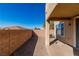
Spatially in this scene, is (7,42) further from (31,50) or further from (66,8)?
(66,8)

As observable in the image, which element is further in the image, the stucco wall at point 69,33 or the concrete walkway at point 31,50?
the stucco wall at point 69,33

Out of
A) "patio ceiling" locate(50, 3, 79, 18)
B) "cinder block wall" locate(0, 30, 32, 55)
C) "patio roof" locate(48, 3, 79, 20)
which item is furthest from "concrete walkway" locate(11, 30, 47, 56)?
"patio ceiling" locate(50, 3, 79, 18)

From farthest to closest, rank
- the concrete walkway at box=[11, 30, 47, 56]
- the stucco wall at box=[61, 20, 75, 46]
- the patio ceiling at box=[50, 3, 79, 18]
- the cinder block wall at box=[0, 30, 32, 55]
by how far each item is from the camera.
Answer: the stucco wall at box=[61, 20, 75, 46] → the concrete walkway at box=[11, 30, 47, 56] → the cinder block wall at box=[0, 30, 32, 55] → the patio ceiling at box=[50, 3, 79, 18]

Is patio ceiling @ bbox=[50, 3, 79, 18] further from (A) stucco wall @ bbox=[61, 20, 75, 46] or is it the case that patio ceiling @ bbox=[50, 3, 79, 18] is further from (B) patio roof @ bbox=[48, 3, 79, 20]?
(A) stucco wall @ bbox=[61, 20, 75, 46]

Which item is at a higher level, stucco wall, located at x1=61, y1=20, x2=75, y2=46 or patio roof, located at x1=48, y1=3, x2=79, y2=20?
patio roof, located at x1=48, y1=3, x2=79, y2=20

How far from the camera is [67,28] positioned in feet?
48.4

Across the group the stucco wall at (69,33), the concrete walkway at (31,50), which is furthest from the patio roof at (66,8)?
the stucco wall at (69,33)

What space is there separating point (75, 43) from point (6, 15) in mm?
31579

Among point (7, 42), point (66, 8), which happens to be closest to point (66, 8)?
point (66, 8)

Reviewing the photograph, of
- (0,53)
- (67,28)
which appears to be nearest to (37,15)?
(67,28)

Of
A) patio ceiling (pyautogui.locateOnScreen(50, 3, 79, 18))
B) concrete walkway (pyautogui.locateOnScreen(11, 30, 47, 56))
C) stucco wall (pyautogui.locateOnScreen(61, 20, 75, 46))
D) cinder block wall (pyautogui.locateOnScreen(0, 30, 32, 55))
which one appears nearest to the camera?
patio ceiling (pyautogui.locateOnScreen(50, 3, 79, 18))

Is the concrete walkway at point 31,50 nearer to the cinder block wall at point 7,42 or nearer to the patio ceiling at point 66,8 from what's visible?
the cinder block wall at point 7,42

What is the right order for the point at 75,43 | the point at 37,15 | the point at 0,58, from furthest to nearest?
the point at 37,15
the point at 75,43
the point at 0,58

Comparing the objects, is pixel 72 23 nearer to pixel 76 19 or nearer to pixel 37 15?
pixel 76 19
